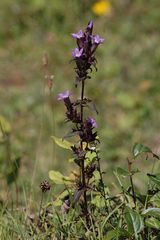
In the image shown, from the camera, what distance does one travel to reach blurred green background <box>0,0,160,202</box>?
15.2 ft

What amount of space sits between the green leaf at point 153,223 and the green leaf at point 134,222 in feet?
0.19

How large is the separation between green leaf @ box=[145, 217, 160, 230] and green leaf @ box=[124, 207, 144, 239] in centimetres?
6

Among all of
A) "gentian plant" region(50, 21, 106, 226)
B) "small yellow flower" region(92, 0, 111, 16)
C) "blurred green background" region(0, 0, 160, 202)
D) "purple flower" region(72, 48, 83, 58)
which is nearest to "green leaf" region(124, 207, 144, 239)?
"gentian plant" region(50, 21, 106, 226)

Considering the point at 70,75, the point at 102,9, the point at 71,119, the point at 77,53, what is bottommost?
the point at 71,119

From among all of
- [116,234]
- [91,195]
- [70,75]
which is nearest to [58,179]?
[91,195]

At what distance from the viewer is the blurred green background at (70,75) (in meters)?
4.62

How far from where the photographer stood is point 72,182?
243cm

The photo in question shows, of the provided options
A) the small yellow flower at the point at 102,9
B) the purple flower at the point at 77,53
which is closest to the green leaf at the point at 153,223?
the purple flower at the point at 77,53

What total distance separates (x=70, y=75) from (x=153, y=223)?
145 inches

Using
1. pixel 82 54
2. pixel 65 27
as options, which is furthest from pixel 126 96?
pixel 82 54

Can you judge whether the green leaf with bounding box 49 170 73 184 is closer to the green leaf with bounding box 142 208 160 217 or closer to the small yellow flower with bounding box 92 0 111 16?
the green leaf with bounding box 142 208 160 217

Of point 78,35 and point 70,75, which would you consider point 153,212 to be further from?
point 70,75

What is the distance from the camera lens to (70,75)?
18.6ft

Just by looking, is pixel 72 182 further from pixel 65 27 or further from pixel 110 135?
pixel 65 27
